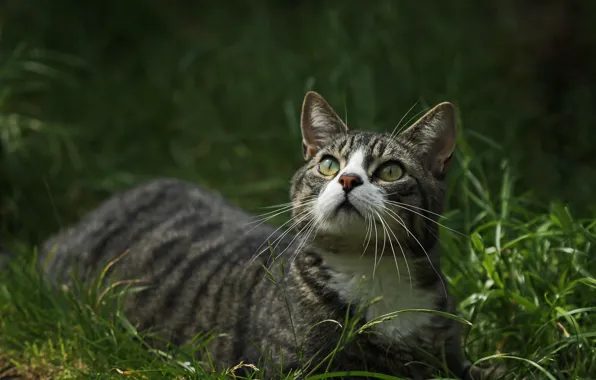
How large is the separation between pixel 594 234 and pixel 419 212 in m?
0.85

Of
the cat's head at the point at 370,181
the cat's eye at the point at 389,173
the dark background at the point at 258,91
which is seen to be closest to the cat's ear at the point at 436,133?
the cat's head at the point at 370,181

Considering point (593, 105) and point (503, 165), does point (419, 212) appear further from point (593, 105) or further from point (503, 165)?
point (593, 105)

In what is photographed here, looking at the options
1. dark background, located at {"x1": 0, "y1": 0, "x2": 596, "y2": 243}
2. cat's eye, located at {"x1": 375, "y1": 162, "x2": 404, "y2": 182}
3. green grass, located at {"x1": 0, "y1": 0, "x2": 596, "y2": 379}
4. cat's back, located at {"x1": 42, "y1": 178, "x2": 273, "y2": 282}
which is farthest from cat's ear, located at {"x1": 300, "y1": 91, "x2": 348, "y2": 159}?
dark background, located at {"x1": 0, "y1": 0, "x2": 596, "y2": 243}

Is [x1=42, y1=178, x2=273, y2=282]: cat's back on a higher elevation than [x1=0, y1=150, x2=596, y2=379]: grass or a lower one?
higher

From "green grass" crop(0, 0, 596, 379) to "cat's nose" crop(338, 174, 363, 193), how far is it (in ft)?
2.46

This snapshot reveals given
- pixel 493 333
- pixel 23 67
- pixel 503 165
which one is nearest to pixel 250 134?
pixel 23 67

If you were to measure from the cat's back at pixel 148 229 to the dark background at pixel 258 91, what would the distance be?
512 mm

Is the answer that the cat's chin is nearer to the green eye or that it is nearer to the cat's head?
the cat's head

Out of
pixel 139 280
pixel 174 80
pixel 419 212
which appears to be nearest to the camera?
pixel 419 212

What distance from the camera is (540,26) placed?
5.46 m

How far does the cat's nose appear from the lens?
2512 millimetres

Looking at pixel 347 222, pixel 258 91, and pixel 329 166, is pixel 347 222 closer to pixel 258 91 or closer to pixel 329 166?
pixel 329 166

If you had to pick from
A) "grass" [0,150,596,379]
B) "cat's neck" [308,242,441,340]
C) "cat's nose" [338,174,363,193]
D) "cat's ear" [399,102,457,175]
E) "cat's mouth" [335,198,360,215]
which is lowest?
"grass" [0,150,596,379]

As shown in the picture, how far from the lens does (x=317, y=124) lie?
2.95m
